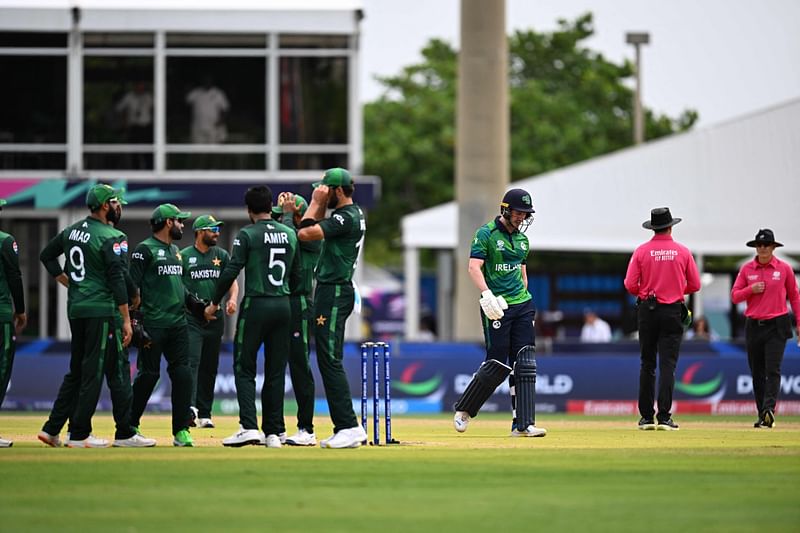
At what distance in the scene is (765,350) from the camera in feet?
61.3

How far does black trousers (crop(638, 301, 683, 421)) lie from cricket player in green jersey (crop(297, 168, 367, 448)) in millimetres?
4397

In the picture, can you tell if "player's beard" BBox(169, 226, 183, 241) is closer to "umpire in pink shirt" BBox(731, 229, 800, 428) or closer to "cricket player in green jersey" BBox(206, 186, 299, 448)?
"cricket player in green jersey" BBox(206, 186, 299, 448)

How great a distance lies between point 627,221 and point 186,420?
24567 millimetres

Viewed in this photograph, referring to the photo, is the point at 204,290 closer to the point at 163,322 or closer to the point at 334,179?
the point at 163,322

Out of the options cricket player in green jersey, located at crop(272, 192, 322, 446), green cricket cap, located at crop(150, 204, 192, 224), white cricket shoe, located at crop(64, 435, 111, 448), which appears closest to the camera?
white cricket shoe, located at crop(64, 435, 111, 448)

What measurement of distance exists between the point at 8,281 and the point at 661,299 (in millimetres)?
6711

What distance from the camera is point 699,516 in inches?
371

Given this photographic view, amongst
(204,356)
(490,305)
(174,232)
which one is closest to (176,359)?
(174,232)

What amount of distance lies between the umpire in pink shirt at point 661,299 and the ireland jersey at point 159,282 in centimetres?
509

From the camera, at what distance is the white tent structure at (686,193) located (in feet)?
122

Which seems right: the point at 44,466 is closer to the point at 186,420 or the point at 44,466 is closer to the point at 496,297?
the point at 186,420

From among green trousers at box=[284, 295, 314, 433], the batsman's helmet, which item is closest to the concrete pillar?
the batsman's helmet

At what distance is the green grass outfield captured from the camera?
920cm

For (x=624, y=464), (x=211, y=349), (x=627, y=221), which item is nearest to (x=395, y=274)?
(x=627, y=221)
